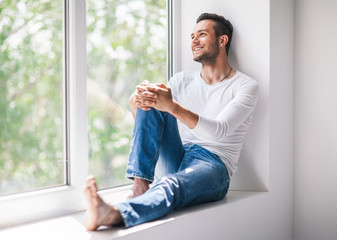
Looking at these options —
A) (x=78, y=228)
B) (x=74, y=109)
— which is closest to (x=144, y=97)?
(x=74, y=109)

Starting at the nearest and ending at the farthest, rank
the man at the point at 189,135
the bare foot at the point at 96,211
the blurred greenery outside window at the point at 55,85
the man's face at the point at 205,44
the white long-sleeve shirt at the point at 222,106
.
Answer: the bare foot at the point at 96,211
the man at the point at 189,135
the blurred greenery outside window at the point at 55,85
the white long-sleeve shirt at the point at 222,106
the man's face at the point at 205,44

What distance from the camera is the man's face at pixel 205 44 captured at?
2.06m

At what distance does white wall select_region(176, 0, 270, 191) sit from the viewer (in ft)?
6.78

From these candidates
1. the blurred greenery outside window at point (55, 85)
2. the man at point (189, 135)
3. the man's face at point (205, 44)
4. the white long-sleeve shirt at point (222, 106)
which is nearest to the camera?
the man at point (189, 135)

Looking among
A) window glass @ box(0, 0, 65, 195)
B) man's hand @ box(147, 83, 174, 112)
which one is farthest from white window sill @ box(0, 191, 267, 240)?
man's hand @ box(147, 83, 174, 112)

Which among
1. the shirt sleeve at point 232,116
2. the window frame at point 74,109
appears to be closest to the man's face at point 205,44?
the shirt sleeve at point 232,116

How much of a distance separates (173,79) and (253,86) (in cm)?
48

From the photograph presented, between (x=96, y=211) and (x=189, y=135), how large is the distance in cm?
88

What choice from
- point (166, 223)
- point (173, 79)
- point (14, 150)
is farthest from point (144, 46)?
point (166, 223)

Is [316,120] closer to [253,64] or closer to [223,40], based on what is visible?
[253,64]

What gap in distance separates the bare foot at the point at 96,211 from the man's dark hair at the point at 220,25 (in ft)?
3.94

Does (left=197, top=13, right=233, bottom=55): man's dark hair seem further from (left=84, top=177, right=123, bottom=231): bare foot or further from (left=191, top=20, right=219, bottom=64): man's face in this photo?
(left=84, top=177, right=123, bottom=231): bare foot

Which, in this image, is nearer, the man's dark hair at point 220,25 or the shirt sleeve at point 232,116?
the shirt sleeve at point 232,116

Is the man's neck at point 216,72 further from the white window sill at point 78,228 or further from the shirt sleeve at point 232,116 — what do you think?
the white window sill at point 78,228
